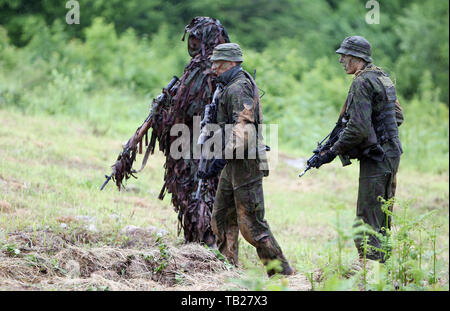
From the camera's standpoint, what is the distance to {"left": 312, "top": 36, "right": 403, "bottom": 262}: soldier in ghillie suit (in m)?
5.73

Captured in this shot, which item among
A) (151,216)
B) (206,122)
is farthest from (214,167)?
(151,216)

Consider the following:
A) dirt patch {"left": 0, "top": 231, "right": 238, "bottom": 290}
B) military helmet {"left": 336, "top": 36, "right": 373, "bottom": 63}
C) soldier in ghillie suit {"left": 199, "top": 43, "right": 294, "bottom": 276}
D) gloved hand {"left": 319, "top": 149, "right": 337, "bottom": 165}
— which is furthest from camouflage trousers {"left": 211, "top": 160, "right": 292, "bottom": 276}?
military helmet {"left": 336, "top": 36, "right": 373, "bottom": 63}

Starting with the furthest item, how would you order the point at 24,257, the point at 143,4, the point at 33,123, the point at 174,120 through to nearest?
the point at 143,4, the point at 33,123, the point at 174,120, the point at 24,257

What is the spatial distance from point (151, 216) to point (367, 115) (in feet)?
12.2

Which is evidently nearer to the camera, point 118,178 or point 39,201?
point 118,178

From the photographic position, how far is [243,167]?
18.6 feet

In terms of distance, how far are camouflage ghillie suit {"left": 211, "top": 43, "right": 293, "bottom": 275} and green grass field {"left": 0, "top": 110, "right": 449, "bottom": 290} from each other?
287 millimetres

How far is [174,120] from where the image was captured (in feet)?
21.9

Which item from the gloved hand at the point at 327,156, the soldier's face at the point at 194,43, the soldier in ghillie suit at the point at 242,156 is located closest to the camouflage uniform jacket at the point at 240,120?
the soldier in ghillie suit at the point at 242,156

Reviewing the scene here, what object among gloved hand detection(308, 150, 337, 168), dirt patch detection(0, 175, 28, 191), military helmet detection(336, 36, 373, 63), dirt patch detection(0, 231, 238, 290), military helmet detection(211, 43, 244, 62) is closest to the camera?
dirt patch detection(0, 231, 238, 290)

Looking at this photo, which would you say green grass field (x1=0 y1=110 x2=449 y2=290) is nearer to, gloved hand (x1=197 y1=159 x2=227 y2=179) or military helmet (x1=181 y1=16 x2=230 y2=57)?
gloved hand (x1=197 y1=159 x2=227 y2=179)

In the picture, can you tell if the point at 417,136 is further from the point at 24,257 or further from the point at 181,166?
the point at 24,257
